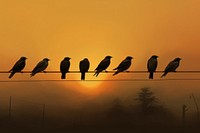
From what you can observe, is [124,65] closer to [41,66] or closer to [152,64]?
[152,64]

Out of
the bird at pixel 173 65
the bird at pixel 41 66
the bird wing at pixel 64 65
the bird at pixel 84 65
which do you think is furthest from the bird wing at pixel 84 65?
the bird at pixel 173 65

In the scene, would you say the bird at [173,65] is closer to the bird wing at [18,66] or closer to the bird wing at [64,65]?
the bird wing at [64,65]

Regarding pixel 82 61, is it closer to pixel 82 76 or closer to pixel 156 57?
pixel 82 76

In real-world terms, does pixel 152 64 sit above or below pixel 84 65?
above

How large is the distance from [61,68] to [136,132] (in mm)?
124958

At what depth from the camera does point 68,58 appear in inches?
1211

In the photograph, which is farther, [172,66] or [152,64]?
[152,64]

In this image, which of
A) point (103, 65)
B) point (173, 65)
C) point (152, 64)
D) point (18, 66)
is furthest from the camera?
point (152, 64)

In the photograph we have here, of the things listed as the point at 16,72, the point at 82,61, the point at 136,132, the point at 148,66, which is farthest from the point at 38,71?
the point at 136,132

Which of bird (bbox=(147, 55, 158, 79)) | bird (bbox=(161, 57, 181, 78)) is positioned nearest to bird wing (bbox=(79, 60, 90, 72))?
bird (bbox=(147, 55, 158, 79))

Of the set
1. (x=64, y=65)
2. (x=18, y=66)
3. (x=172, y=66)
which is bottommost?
(x=18, y=66)

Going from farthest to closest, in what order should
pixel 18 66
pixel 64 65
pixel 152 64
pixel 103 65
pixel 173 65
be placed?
1. pixel 64 65
2. pixel 152 64
3. pixel 103 65
4. pixel 173 65
5. pixel 18 66

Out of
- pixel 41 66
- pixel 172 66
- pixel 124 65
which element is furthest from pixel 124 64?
pixel 41 66

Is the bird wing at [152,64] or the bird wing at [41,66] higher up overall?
the bird wing at [152,64]
